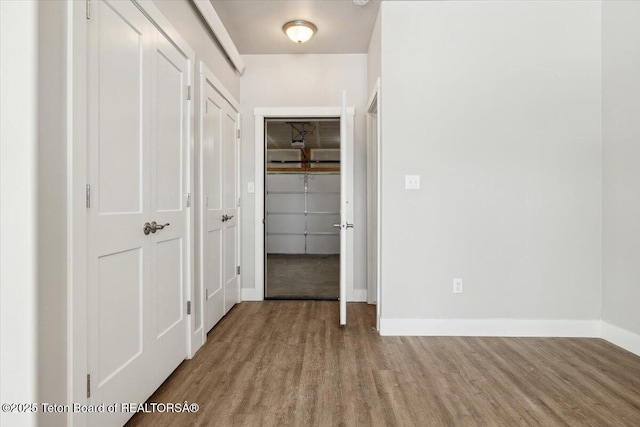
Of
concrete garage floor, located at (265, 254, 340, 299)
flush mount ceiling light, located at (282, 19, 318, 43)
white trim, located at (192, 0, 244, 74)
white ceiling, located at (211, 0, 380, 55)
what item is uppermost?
white ceiling, located at (211, 0, 380, 55)

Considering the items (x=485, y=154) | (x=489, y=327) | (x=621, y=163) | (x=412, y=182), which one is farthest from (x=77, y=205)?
(x=621, y=163)

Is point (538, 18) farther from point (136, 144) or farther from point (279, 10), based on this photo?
point (136, 144)

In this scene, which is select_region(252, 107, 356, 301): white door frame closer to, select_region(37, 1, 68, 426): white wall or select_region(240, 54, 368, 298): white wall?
select_region(240, 54, 368, 298): white wall

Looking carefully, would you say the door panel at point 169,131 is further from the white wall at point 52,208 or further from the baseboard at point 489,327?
the baseboard at point 489,327

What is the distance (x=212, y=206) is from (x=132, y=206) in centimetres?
118

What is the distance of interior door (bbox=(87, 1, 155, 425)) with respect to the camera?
1.34 m

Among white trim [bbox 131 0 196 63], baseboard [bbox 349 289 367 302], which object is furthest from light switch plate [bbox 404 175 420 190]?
white trim [bbox 131 0 196 63]

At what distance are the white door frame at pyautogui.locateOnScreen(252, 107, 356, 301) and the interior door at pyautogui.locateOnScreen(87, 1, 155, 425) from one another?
1932 mm

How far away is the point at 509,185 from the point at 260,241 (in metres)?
2.51

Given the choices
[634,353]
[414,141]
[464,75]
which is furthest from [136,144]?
[634,353]

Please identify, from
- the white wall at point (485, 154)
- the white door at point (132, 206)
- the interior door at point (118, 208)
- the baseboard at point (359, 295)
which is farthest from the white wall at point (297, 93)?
the interior door at point (118, 208)

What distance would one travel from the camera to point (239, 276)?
12.0ft

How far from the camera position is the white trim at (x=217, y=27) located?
240 cm

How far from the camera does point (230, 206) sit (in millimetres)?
3320
